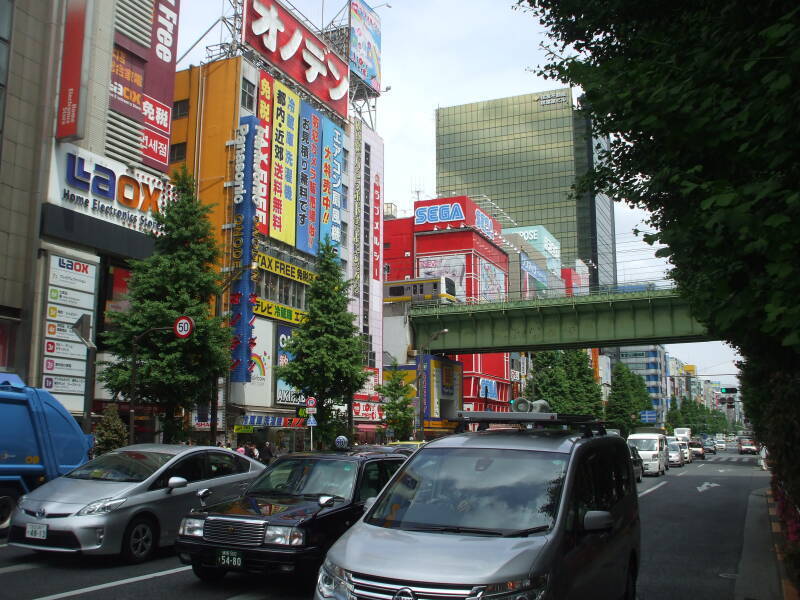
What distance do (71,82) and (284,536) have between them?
23.4 meters

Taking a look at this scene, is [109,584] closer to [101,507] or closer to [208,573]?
[208,573]

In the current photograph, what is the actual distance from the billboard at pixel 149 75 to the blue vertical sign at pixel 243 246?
25.9 ft

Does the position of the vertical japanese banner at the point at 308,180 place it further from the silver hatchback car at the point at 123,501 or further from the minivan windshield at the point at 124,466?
the minivan windshield at the point at 124,466

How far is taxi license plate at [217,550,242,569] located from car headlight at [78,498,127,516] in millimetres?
2240

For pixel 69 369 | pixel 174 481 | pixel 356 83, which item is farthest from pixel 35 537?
pixel 356 83

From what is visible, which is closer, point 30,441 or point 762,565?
point 762,565

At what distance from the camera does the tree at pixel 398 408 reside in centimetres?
4400

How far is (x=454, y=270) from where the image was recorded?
79375 millimetres

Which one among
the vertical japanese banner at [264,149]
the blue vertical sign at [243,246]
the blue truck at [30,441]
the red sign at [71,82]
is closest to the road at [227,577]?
the blue truck at [30,441]

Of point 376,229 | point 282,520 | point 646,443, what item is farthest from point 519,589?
point 376,229

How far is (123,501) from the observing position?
906 cm

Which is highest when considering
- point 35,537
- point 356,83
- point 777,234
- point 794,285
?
point 356,83

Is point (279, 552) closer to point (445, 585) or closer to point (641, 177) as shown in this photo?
point (445, 585)

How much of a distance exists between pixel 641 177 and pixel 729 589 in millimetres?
5790
